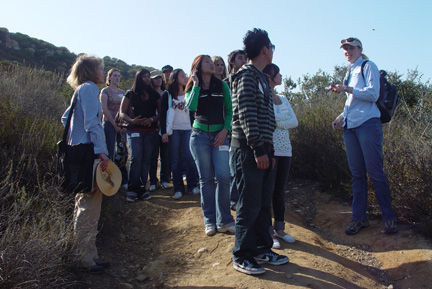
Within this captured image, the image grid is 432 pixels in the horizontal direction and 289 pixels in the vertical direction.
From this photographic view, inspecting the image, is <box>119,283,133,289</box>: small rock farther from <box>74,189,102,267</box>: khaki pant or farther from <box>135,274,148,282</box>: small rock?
<box>74,189,102,267</box>: khaki pant

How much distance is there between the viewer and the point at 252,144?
122 inches

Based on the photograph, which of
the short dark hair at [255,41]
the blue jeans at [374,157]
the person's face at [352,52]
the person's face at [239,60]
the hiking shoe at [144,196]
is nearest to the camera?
the short dark hair at [255,41]

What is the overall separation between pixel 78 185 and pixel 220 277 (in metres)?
1.54

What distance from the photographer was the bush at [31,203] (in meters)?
2.65

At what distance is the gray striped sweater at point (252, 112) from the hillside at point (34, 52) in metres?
27.0

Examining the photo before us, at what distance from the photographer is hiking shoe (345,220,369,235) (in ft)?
15.3

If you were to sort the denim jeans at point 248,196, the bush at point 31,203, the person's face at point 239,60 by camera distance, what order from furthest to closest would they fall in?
1. the person's face at point 239,60
2. the denim jeans at point 248,196
3. the bush at point 31,203

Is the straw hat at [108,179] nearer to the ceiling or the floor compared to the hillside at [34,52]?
nearer to the floor

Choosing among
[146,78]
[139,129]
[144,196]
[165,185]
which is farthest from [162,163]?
[146,78]

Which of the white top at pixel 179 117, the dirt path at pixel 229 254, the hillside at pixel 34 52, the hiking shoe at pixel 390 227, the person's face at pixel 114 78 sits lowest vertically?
the dirt path at pixel 229 254

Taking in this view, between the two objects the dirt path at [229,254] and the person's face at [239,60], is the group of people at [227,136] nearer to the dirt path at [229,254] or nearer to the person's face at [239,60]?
the person's face at [239,60]

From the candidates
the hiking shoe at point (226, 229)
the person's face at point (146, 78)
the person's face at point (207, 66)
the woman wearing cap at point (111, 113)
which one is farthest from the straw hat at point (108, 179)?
the person's face at point (146, 78)

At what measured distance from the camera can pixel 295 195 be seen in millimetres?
6434

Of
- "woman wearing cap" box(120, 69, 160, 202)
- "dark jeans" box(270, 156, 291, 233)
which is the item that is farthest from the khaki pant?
"woman wearing cap" box(120, 69, 160, 202)
